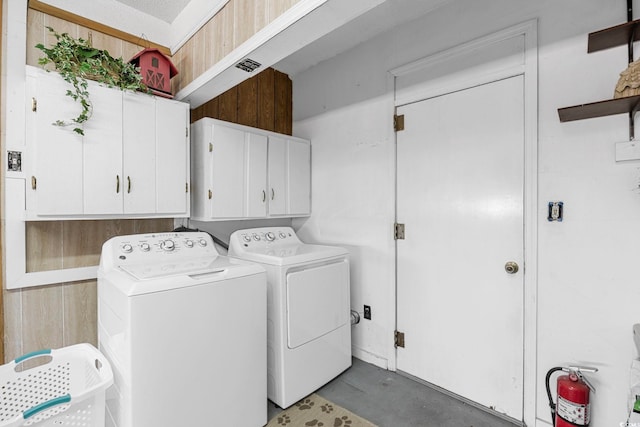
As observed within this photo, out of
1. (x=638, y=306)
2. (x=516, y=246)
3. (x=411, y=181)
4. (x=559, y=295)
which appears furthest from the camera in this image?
(x=411, y=181)

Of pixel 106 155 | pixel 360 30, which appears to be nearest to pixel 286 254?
pixel 106 155

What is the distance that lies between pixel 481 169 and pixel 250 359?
1.80 m

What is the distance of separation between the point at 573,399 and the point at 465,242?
A: 93cm

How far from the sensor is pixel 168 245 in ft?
6.55

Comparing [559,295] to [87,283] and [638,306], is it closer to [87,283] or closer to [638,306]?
[638,306]

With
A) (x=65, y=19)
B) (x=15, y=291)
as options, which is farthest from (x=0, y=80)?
(x=15, y=291)

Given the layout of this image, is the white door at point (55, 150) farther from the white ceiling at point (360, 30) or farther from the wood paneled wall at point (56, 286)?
the white ceiling at point (360, 30)

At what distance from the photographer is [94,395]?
1260 millimetres

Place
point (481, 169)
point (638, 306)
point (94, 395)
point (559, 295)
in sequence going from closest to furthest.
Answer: point (94, 395), point (638, 306), point (559, 295), point (481, 169)

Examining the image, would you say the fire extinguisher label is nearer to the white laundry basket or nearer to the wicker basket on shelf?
the wicker basket on shelf

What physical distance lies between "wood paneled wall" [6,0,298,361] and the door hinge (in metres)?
1.26

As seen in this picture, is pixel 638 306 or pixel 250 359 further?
pixel 250 359

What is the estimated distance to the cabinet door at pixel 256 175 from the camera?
7.91ft

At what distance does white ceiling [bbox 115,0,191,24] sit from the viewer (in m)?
2.12
